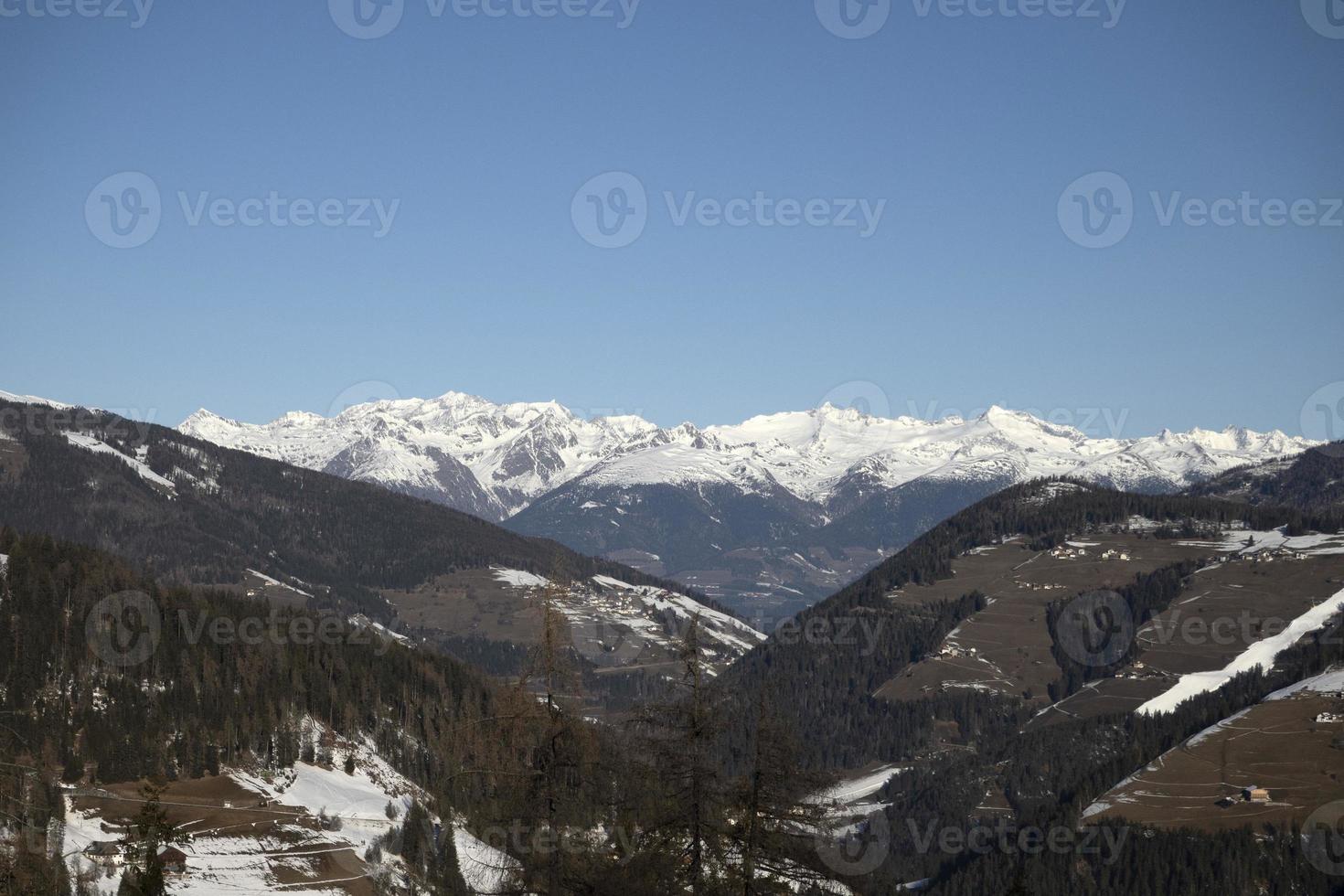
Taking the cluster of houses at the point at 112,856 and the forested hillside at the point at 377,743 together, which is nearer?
the forested hillside at the point at 377,743

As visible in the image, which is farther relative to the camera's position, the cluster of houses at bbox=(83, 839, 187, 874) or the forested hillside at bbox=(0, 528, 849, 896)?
the cluster of houses at bbox=(83, 839, 187, 874)

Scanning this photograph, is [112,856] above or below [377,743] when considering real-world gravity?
below

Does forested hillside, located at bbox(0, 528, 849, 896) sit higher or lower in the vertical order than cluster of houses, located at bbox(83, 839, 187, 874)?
higher

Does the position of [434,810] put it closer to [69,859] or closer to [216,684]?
[216,684]

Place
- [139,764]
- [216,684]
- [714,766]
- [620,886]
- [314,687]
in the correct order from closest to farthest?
[620,886] < [714,766] < [139,764] < [216,684] < [314,687]

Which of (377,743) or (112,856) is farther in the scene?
(377,743)

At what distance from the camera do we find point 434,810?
153 m

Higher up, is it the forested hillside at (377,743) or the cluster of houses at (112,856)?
the forested hillside at (377,743)

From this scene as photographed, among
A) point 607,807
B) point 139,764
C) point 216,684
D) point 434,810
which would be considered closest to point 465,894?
point 607,807

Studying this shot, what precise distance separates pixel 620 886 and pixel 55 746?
113913 mm

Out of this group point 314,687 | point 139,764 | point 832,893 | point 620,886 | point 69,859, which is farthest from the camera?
point 314,687

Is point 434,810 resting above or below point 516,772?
below

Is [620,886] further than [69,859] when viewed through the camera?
No

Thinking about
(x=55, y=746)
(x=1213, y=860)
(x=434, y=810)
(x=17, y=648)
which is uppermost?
Answer: (x=17, y=648)
